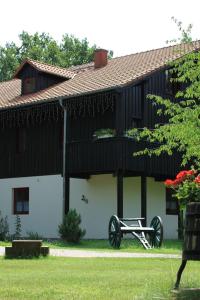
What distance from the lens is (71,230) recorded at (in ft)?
74.9

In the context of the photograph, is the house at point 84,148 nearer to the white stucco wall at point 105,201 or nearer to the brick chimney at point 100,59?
the white stucco wall at point 105,201

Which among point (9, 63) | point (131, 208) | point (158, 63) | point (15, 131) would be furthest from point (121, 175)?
point (9, 63)

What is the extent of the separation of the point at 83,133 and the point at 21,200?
453cm

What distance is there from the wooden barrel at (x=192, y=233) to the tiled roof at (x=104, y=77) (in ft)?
52.2

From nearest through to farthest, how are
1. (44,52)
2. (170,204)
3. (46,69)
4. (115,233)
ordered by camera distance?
1. (115,233)
2. (170,204)
3. (46,69)
4. (44,52)

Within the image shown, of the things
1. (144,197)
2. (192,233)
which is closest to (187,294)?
(192,233)

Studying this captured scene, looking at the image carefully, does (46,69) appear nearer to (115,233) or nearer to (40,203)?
(40,203)

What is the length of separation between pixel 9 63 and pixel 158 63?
33.1m

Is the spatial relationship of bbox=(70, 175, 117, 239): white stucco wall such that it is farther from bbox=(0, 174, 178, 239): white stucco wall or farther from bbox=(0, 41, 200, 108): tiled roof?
bbox=(0, 41, 200, 108): tiled roof

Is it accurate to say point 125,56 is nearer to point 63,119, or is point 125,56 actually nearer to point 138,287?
point 63,119

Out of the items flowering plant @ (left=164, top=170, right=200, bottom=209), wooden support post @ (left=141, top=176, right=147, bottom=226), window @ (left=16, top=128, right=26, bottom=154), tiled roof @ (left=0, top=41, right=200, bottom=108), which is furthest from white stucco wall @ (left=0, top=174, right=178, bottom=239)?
flowering plant @ (left=164, top=170, right=200, bottom=209)

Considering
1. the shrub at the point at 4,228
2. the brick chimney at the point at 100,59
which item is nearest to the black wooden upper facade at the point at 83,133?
the shrub at the point at 4,228

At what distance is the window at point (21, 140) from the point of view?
2952 centimetres

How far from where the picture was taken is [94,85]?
A: 26094 millimetres
